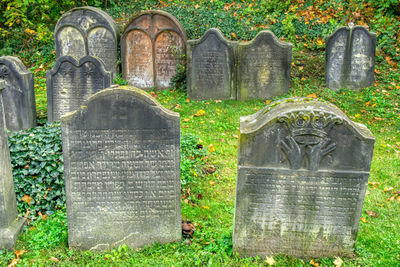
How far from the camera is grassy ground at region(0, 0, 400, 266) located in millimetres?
4137

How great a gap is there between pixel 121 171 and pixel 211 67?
580 cm

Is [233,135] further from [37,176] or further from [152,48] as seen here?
[152,48]

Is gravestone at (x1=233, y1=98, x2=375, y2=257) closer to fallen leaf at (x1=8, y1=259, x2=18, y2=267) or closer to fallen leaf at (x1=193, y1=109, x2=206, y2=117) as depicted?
fallen leaf at (x1=8, y1=259, x2=18, y2=267)

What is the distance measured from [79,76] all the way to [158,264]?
4.59m

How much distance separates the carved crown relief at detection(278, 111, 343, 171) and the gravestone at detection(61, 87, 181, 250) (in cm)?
120

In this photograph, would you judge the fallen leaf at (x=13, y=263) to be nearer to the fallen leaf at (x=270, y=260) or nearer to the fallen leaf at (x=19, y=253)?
the fallen leaf at (x=19, y=253)

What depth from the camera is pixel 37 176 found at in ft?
16.8

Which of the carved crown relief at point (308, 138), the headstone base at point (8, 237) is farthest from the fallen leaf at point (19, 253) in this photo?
the carved crown relief at point (308, 138)

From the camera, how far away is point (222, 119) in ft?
27.4

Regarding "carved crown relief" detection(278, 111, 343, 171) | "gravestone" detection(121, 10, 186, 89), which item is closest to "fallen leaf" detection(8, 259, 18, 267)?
"carved crown relief" detection(278, 111, 343, 171)

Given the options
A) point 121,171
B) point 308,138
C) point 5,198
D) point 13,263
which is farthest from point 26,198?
point 308,138

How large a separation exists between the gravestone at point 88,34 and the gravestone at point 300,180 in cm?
748

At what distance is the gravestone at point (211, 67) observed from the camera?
9.13 m

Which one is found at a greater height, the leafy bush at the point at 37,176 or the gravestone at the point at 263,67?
the gravestone at the point at 263,67
